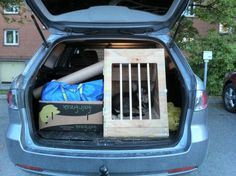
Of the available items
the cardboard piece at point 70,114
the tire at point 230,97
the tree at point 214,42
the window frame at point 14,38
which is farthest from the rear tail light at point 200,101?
the window frame at point 14,38

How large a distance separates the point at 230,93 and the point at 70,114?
6.02 metres

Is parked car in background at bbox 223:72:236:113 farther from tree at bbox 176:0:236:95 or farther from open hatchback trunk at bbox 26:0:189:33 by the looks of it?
open hatchback trunk at bbox 26:0:189:33

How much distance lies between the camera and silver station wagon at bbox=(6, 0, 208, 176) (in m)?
3.60

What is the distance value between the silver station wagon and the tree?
680 centimetres

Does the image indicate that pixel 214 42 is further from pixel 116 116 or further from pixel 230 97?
pixel 116 116

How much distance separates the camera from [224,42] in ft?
40.7

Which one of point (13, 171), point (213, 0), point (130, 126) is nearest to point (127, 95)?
point (130, 126)

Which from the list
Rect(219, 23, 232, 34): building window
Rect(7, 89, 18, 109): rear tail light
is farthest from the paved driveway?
Rect(219, 23, 232, 34): building window

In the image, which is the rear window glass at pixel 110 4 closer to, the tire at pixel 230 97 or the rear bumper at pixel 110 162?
the rear bumper at pixel 110 162

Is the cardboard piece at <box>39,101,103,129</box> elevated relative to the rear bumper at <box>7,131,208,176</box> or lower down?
elevated

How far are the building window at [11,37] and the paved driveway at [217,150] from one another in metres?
24.5

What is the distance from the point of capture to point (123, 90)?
4.55 m

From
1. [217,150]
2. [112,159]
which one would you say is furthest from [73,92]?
[217,150]

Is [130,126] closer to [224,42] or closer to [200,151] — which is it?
[200,151]
